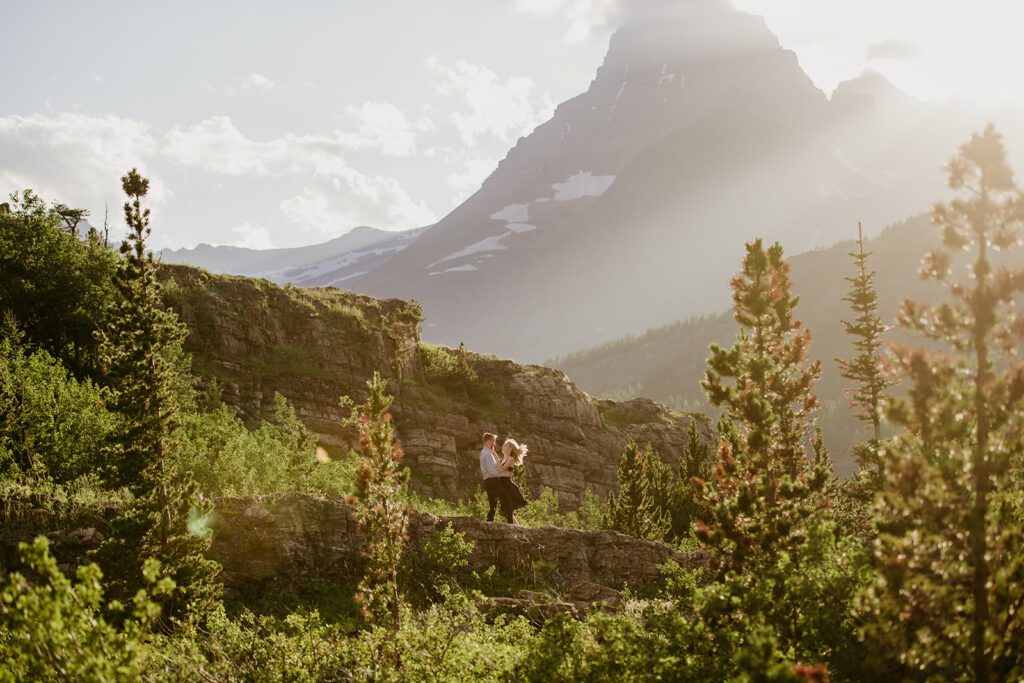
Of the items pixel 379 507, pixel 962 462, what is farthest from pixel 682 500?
pixel 962 462

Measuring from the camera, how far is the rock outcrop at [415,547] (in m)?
18.8

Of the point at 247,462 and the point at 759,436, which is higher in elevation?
the point at 759,436

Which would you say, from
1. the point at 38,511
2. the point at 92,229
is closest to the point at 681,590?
the point at 38,511

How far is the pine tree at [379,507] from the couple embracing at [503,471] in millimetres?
6371

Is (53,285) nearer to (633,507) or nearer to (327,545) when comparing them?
(327,545)

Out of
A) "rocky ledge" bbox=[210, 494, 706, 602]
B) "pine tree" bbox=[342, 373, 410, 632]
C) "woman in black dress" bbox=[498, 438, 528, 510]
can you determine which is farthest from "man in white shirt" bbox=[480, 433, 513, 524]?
"pine tree" bbox=[342, 373, 410, 632]

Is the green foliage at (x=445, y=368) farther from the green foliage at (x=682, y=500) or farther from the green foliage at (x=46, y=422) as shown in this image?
the green foliage at (x=46, y=422)

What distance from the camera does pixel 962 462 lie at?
926 centimetres

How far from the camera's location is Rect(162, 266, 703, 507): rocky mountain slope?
35.1 m

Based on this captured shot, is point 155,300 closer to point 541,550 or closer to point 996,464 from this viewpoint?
point 541,550

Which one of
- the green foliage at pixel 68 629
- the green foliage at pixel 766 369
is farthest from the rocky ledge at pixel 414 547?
the green foliage at pixel 68 629

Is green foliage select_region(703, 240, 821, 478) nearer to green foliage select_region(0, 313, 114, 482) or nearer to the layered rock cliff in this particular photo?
the layered rock cliff

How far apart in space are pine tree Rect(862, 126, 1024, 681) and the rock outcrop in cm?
1047

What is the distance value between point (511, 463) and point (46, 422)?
13.8 m
